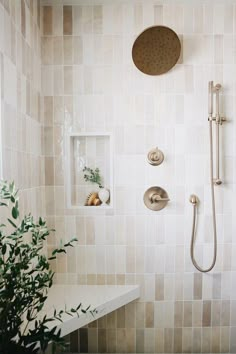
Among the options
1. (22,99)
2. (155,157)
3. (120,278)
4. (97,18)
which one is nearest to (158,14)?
(97,18)

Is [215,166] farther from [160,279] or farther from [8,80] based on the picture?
[8,80]

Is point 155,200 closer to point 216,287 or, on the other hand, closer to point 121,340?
point 216,287

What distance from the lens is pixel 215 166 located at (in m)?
2.23

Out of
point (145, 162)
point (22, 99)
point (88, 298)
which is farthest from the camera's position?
point (145, 162)

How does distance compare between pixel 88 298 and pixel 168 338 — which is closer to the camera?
pixel 88 298

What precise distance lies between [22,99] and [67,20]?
74 cm

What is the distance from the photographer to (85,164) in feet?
7.43

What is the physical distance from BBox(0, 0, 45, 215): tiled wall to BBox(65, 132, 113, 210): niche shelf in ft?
0.65

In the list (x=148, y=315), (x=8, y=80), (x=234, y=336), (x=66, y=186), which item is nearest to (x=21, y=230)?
(x=8, y=80)

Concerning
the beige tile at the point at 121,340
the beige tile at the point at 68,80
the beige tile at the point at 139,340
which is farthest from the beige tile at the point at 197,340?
the beige tile at the point at 68,80

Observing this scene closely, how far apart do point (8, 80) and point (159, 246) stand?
142 cm

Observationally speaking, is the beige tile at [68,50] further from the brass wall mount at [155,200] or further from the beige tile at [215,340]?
the beige tile at [215,340]

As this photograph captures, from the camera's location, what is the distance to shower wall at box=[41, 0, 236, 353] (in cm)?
218

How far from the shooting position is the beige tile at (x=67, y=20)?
217cm
